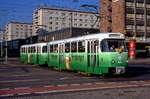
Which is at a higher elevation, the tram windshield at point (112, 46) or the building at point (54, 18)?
the building at point (54, 18)

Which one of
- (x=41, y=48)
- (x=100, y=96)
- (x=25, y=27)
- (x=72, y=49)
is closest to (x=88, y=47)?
(x=72, y=49)

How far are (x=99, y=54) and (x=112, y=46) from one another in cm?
92

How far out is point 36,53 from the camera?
38.2 m

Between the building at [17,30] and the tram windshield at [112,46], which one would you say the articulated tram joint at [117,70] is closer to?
the tram windshield at [112,46]

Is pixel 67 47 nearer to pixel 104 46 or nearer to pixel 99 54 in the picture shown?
pixel 99 54

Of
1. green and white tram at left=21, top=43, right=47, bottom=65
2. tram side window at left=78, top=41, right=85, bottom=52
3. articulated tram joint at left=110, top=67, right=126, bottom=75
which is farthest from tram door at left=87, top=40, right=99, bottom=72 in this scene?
green and white tram at left=21, top=43, right=47, bottom=65

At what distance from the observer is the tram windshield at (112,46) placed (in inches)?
749

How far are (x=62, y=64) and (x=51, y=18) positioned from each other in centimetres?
8152

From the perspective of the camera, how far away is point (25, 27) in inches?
5507

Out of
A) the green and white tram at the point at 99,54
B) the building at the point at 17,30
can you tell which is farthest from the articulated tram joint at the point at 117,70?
the building at the point at 17,30

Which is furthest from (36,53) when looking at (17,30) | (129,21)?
(17,30)

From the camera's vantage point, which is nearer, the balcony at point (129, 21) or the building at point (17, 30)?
the balcony at point (129, 21)

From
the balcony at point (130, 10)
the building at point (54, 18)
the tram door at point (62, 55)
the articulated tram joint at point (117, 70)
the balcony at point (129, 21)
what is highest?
the building at point (54, 18)

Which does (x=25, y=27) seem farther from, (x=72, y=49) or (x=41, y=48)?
(x=72, y=49)
